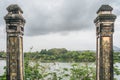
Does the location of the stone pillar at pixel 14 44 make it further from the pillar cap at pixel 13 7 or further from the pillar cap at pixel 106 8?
the pillar cap at pixel 106 8

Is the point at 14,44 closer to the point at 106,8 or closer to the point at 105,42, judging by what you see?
the point at 105,42

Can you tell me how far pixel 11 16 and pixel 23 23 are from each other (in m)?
0.55

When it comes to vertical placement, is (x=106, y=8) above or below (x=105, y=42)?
above

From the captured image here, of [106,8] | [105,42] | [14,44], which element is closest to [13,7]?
[14,44]

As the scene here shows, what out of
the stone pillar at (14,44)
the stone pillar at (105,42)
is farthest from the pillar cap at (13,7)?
the stone pillar at (105,42)

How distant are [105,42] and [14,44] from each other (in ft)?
8.99

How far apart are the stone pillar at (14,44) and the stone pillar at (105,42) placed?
7.95 feet

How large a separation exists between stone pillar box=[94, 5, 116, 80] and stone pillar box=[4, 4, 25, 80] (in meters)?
2.42

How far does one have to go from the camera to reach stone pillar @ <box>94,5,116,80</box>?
7.70m

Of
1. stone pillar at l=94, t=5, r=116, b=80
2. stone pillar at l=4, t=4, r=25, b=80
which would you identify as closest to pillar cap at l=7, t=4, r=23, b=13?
stone pillar at l=4, t=4, r=25, b=80

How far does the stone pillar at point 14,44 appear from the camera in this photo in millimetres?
7875

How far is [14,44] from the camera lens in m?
7.93

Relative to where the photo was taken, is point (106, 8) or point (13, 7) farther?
point (13, 7)

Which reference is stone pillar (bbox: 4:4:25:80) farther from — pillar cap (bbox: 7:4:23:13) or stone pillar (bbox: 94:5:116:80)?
stone pillar (bbox: 94:5:116:80)
